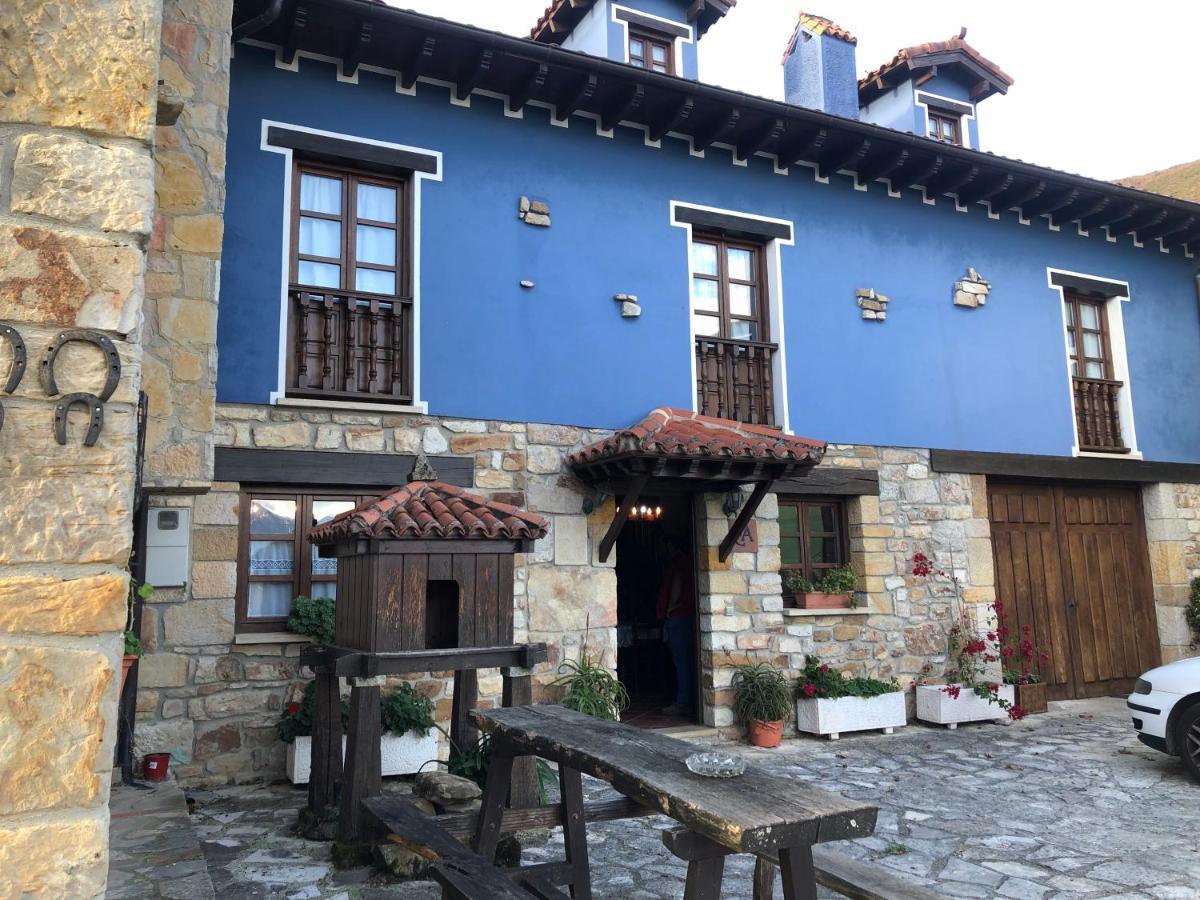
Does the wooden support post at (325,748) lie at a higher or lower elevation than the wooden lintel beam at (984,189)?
lower

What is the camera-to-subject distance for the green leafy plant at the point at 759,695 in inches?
279

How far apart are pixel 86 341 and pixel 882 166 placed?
27.0ft

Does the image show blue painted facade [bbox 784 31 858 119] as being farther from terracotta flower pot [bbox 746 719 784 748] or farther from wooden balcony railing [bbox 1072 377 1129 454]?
terracotta flower pot [bbox 746 719 784 748]

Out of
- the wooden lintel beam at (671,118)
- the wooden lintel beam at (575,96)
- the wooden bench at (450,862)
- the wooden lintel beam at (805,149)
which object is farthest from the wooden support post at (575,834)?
the wooden lintel beam at (805,149)

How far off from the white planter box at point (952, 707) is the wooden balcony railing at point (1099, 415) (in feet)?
10.2

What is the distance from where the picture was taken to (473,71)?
22.2 ft

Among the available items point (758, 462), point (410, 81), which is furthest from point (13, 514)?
point (410, 81)

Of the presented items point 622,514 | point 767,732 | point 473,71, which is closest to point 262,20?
point 473,71

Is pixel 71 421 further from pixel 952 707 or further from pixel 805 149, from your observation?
pixel 952 707

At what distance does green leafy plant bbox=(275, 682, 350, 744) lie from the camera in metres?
5.66

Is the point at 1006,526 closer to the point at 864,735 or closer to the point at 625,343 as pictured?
the point at 864,735

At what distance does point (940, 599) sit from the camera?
8.36m

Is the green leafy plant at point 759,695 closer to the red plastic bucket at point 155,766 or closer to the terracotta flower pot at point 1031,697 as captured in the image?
the terracotta flower pot at point 1031,697

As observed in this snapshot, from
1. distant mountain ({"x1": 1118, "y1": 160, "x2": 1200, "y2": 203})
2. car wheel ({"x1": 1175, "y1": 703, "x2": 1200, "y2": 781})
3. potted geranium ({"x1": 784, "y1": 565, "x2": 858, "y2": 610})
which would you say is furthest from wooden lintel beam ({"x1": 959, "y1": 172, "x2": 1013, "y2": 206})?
distant mountain ({"x1": 1118, "y1": 160, "x2": 1200, "y2": 203})
